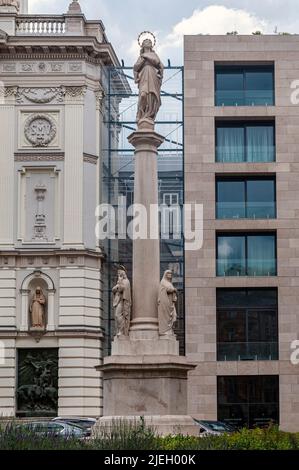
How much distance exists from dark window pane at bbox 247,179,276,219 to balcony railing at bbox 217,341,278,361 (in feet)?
24.0

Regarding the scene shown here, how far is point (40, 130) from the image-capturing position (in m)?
58.8

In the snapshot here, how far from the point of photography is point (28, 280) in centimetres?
5750

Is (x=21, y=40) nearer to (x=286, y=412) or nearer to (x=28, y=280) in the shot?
(x=28, y=280)

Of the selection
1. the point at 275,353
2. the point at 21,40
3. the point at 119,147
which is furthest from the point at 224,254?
the point at 21,40

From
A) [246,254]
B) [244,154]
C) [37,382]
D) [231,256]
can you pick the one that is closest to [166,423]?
[37,382]

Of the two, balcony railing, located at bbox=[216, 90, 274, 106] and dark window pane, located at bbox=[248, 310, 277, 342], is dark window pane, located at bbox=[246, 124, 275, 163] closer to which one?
balcony railing, located at bbox=[216, 90, 274, 106]

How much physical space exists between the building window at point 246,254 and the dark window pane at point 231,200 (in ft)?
3.82

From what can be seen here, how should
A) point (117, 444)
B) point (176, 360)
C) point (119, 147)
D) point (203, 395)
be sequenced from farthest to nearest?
point (119, 147) → point (203, 395) → point (176, 360) → point (117, 444)

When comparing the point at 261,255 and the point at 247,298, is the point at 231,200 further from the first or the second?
the point at 247,298

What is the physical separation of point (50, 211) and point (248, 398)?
14.9m

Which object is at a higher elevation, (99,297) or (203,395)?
(99,297)

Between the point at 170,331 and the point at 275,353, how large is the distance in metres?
26.7

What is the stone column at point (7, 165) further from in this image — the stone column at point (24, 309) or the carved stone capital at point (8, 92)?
the stone column at point (24, 309)

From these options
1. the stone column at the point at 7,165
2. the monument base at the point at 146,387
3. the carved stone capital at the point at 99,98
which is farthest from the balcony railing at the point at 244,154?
the monument base at the point at 146,387
